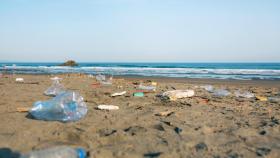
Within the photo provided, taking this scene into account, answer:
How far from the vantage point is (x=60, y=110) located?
4.34m

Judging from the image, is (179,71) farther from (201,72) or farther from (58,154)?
(58,154)

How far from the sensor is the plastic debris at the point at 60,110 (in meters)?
4.24

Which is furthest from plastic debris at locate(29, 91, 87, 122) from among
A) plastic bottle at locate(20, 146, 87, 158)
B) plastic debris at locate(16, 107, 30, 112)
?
plastic bottle at locate(20, 146, 87, 158)

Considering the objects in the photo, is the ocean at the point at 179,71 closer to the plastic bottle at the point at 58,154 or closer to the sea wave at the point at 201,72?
the sea wave at the point at 201,72

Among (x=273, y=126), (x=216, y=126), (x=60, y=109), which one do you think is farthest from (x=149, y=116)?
(x=273, y=126)

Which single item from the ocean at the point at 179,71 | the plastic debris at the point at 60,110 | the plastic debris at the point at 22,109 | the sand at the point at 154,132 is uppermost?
the plastic debris at the point at 60,110

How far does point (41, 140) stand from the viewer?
10.7 ft

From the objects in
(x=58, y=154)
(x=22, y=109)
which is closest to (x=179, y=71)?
(x=22, y=109)

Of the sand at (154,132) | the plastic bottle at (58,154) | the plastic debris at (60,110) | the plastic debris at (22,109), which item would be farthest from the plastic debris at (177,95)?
the plastic bottle at (58,154)

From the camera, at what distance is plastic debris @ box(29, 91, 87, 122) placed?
4.24m

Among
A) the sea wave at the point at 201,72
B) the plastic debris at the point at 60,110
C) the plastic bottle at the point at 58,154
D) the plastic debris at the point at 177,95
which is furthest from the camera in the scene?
the sea wave at the point at 201,72

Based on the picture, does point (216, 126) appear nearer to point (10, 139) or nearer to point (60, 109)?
point (60, 109)

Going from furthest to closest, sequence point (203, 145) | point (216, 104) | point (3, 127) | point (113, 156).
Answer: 1. point (216, 104)
2. point (3, 127)
3. point (203, 145)
4. point (113, 156)

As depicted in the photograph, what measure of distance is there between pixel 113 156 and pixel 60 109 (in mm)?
1781
